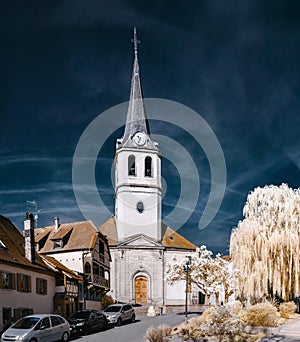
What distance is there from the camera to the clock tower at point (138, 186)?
186 feet

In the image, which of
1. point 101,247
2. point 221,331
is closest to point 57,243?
point 101,247

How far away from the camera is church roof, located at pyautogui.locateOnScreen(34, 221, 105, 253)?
38.5 metres

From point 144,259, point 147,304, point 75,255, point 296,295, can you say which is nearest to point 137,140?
point 144,259

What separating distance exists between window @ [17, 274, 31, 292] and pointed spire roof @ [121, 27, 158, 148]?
1343 inches

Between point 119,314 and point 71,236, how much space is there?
13.8 m

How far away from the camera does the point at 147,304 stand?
5119 cm

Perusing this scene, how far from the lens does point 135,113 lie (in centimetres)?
6119

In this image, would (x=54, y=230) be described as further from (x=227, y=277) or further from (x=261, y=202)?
(x=261, y=202)

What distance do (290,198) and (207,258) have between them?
15.5 metres

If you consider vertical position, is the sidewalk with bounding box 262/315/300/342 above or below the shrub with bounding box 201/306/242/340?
below

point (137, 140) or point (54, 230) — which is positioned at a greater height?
point (137, 140)

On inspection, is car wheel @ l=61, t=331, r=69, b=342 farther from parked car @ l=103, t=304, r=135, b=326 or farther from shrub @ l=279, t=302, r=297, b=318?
shrub @ l=279, t=302, r=297, b=318

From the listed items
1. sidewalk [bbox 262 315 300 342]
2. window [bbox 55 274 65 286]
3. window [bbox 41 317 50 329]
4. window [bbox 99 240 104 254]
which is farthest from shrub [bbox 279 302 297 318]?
window [bbox 99 240 104 254]

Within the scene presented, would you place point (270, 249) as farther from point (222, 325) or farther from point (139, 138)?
point (139, 138)
